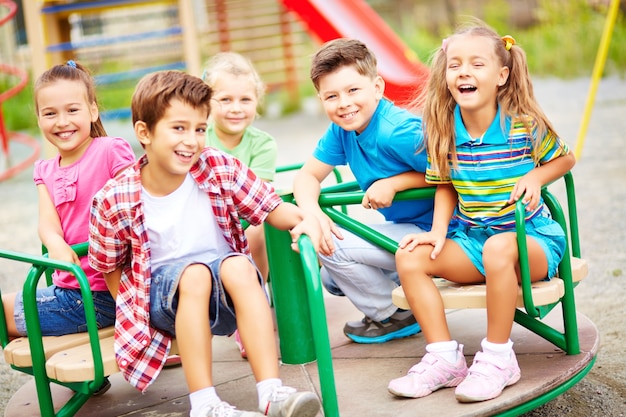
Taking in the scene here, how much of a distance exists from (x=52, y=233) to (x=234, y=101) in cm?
105

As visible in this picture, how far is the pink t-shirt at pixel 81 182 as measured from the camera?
2.70 m

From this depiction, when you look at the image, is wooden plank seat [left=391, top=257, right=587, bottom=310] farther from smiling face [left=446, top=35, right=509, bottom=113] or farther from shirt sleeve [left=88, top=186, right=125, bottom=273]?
shirt sleeve [left=88, top=186, right=125, bottom=273]

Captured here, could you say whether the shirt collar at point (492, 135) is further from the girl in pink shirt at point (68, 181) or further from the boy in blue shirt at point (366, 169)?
the girl in pink shirt at point (68, 181)

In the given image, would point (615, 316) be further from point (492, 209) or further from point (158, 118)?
point (158, 118)

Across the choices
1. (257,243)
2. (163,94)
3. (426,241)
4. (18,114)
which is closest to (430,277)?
(426,241)

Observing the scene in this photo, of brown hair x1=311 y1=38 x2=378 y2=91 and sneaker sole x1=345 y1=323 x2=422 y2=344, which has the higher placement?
brown hair x1=311 y1=38 x2=378 y2=91

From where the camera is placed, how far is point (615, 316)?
3635 mm

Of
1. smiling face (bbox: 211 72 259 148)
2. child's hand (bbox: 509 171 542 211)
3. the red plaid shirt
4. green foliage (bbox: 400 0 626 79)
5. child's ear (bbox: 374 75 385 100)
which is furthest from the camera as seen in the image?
green foliage (bbox: 400 0 626 79)

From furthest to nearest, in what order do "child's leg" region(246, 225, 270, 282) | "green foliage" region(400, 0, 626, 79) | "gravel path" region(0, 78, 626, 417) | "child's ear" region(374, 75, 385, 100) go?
"green foliage" region(400, 0, 626, 79) → "child's leg" region(246, 225, 270, 282) → "gravel path" region(0, 78, 626, 417) → "child's ear" region(374, 75, 385, 100)

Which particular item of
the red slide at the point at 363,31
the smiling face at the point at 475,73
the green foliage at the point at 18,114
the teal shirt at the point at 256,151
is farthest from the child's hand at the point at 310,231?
the green foliage at the point at 18,114

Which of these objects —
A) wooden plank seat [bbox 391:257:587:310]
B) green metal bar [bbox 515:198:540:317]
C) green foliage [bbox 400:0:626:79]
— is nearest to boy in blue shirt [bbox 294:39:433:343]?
wooden plank seat [bbox 391:257:587:310]

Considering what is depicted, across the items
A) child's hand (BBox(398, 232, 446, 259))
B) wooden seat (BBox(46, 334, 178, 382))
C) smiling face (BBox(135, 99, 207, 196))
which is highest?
smiling face (BBox(135, 99, 207, 196))

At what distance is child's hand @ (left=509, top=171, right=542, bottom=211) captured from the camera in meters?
2.45

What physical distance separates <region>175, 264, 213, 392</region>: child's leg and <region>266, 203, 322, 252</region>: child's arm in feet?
1.06
